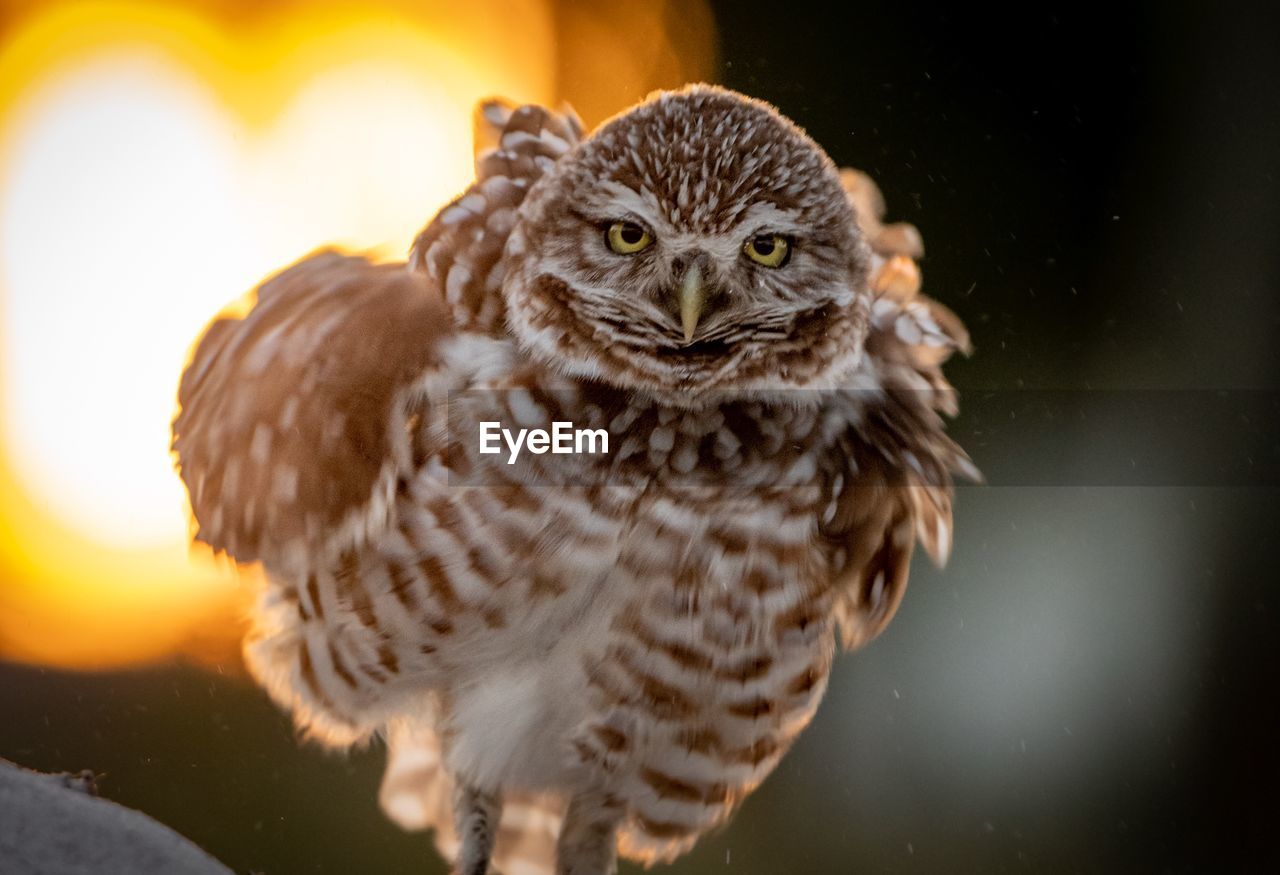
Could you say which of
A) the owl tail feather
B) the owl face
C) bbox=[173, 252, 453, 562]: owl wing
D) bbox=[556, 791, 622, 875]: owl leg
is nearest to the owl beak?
the owl face

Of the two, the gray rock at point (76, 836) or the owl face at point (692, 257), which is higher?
the owl face at point (692, 257)

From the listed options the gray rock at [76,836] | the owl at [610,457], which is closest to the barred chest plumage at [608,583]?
the owl at [610,457]

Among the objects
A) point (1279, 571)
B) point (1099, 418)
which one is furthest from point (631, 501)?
point (1279, 571)

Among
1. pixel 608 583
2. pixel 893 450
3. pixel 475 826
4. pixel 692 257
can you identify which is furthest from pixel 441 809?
pixel 692 257

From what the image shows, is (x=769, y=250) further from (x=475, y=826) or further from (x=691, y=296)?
(x=475, y=826)

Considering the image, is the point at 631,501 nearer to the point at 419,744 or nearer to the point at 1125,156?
the point at 419,744

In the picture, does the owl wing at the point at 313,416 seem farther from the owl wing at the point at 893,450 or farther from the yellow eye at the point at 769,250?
the owl wing at the point at 893,450
